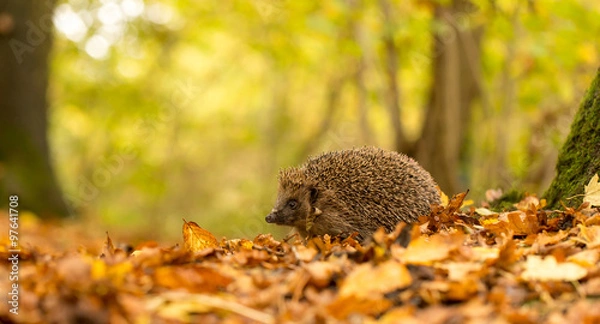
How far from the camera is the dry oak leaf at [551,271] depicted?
7.64 ft

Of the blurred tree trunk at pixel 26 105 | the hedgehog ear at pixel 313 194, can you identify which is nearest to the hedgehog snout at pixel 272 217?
the hedgehog ear at pixel 313 194

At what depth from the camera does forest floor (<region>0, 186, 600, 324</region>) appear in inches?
81.6

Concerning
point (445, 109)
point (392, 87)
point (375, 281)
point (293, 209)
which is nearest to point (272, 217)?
point (293, 209)

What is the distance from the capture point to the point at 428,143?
9.77m

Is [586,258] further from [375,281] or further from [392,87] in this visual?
[392,87]

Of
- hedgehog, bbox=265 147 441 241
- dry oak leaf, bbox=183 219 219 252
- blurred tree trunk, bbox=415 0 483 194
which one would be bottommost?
dry oak leaf, bbox=183 219 219 252

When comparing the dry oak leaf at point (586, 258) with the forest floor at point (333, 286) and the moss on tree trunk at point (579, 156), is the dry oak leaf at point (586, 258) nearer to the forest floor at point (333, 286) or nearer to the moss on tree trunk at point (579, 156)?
the forest floor at point (333, 286)

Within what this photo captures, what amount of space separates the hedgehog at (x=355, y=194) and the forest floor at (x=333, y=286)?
5.15 ft

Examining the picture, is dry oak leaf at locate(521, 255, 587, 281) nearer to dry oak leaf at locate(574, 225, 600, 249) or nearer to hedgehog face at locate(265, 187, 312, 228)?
dry oak leaf at locate(574, 225, 600, 249)

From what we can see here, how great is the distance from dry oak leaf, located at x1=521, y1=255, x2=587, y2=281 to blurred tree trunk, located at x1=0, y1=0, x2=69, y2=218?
1025 centimetres

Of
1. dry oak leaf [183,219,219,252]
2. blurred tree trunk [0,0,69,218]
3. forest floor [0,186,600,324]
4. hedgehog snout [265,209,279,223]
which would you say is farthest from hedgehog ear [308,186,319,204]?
blurred tree trunk [0,0,69,218]

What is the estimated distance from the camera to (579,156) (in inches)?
179

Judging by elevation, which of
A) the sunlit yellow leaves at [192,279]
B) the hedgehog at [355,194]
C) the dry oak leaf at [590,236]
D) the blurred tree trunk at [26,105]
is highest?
the blurred tree trunk at [26,105]

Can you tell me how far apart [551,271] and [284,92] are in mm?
20894
